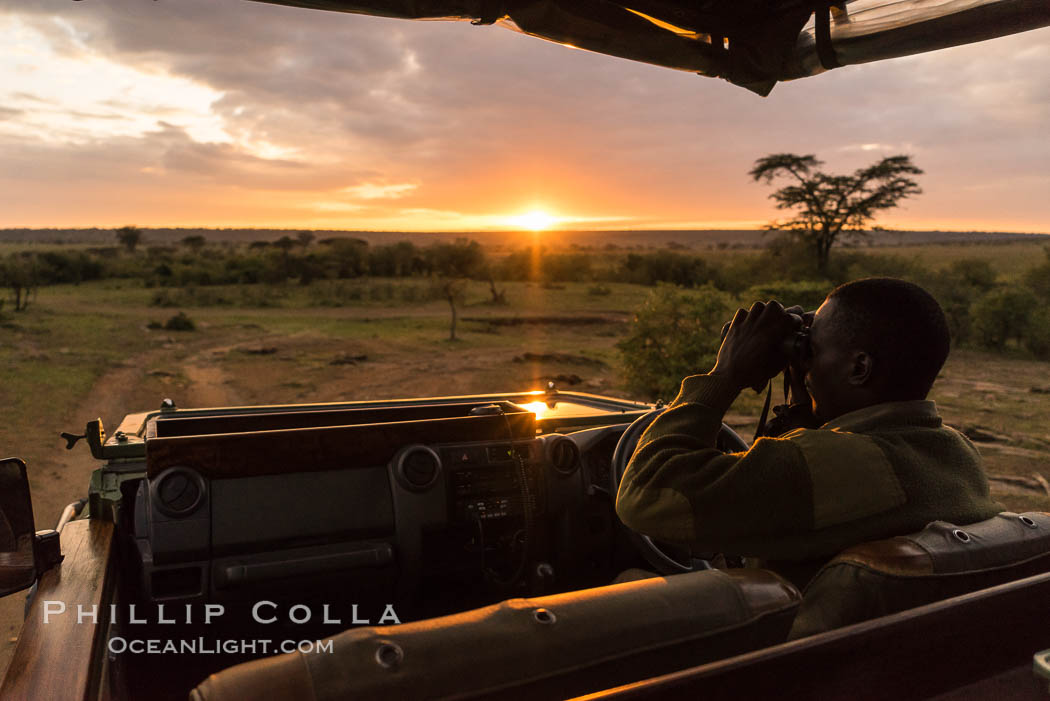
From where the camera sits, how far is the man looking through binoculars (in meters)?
1.46

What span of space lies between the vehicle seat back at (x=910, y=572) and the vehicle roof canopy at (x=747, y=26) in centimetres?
165

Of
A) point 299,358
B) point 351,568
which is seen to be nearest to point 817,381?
point 351,568

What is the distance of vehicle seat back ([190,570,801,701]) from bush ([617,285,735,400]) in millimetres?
9870

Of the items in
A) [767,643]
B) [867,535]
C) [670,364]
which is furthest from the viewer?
[670,364]

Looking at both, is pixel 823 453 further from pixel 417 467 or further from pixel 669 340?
pixel 669 340

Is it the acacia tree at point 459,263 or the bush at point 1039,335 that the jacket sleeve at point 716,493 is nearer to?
the bush at point 1039,335

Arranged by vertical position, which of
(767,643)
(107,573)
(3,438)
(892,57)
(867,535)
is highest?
(892,57)

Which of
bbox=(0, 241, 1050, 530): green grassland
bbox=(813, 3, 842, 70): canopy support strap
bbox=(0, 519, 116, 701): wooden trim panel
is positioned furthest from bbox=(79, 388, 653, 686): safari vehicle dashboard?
bbox=(0, 241, 1050, 530): green grassland

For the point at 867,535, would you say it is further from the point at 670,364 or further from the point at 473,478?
the point at 670,364

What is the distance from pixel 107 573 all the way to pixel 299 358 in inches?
622

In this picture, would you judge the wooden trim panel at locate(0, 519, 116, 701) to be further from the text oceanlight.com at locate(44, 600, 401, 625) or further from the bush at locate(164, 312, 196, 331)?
the bush at locate(164, 312, 196, 331)

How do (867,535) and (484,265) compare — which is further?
(484,265)

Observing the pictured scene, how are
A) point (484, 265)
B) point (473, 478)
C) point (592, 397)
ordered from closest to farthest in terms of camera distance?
1. point (473, 478)
2. point (592, 397)
3. point (484, 265)

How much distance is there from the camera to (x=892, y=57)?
262cm
